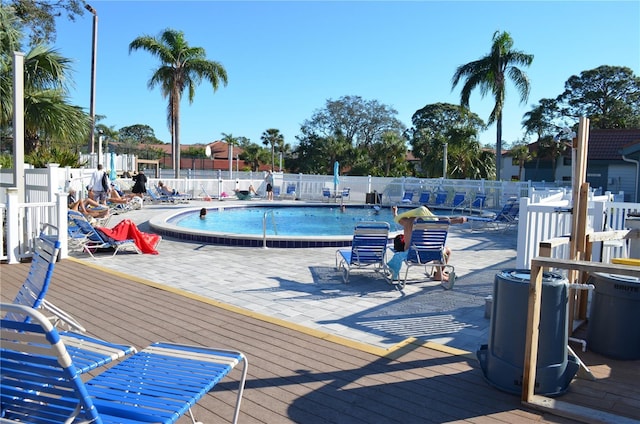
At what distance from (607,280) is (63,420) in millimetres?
3989

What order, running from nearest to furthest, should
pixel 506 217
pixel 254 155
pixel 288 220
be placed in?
1. pixel 506 217
2. pixel 288 220
3. pixel 254 155

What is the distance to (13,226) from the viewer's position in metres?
7.16

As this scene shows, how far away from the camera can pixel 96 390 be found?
226 cm

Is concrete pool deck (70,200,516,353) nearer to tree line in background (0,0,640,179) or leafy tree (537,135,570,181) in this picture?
tree line in background (0,0,640,179)

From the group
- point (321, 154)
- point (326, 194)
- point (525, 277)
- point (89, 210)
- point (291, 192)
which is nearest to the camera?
point (525, 277)

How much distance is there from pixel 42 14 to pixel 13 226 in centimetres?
1638

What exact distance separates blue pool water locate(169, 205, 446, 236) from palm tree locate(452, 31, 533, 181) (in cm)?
969

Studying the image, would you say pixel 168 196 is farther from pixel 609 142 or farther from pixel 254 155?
pixel 254 155

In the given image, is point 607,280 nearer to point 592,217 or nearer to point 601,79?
point 592,217

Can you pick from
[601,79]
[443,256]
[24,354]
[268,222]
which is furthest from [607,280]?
[601,79]

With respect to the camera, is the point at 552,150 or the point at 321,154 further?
the point at 321,154

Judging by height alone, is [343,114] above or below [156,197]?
above

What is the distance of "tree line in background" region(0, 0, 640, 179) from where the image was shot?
10.9 meters

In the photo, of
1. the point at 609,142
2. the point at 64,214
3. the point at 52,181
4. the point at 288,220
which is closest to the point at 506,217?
the point at 288,220
